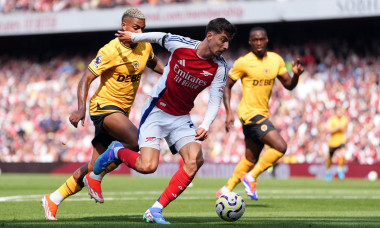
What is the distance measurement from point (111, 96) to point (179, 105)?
4.08ft

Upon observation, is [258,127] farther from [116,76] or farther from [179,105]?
[179,105]

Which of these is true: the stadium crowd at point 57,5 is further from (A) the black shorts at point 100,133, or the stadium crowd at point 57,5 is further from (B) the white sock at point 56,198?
(B) the white sock at point 56,198

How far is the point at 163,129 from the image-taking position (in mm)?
8273

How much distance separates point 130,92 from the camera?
9.27 m

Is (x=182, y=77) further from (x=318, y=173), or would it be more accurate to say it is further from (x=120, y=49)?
(x=318, y=173)

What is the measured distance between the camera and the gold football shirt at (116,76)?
29.7 ft

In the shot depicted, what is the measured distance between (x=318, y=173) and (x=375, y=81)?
413 cm

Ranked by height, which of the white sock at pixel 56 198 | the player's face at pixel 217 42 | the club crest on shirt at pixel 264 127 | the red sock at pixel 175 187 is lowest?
the white sock at pixel 56 198

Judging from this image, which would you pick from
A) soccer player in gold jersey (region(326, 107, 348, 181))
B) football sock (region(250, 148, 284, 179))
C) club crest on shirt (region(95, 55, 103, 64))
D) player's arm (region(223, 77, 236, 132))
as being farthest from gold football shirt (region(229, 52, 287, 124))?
soccer player in gold jersey (region(326, 107, 348, 181))

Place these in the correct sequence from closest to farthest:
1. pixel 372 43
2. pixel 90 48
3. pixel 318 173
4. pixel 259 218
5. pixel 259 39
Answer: pixel 259 218, pixel 259 39, pixel 318 173, pixel 372 43, pixel 90 48

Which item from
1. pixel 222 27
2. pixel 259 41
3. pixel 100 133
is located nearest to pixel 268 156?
pixel 259 41

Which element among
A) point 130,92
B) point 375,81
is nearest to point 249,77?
point 130,92

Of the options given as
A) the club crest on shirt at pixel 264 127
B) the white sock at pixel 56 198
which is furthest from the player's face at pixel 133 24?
the club crest on shirt at pixel 264 127

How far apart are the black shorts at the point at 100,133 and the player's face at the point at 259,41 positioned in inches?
152
